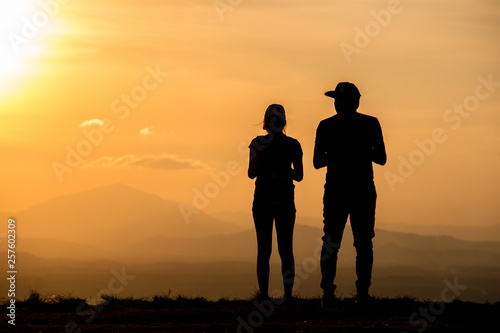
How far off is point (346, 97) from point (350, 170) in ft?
3.23

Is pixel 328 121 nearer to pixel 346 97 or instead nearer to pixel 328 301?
pixel 346 97

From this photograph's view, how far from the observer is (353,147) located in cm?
1177

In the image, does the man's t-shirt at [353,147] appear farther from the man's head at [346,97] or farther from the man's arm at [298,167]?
the man's arm at [298,167]

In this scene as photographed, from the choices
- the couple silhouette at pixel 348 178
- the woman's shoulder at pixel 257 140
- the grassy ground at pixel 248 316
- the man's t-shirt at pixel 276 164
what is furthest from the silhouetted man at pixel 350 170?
the woman's shoulder at pixel 257 140

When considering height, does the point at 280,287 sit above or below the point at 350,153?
below

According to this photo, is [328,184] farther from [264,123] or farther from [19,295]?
[19,295]

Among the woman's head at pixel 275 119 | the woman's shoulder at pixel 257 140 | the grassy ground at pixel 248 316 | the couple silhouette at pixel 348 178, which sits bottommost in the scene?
the grassy ground at pixel 248 316

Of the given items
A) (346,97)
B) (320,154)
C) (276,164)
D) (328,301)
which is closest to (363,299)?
(328,301)

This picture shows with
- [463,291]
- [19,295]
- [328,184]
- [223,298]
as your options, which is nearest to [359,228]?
[328,184]

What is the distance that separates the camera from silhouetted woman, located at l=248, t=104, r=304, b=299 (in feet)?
42.3

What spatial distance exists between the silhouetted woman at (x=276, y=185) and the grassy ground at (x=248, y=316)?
2.93 feet

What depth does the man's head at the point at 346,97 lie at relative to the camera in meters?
11.7

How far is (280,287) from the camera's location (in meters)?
13.4

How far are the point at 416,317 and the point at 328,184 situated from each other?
2.15 m
